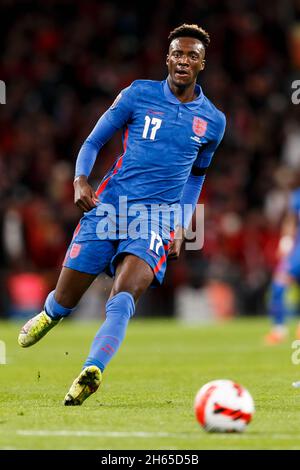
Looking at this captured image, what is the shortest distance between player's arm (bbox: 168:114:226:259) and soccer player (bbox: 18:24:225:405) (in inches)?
4.1

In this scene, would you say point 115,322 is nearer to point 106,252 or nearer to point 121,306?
point 121,306

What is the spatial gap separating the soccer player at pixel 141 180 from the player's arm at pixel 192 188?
0.10m

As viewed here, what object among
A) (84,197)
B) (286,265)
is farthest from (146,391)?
(286,265)

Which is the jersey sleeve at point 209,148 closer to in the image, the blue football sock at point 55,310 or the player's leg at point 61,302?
the player's leg at point 61,302

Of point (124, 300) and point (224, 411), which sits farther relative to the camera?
point (124, 300)

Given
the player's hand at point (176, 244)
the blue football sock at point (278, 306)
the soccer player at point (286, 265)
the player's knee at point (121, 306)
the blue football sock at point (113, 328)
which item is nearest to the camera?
the blue football sock at point (113, 328)

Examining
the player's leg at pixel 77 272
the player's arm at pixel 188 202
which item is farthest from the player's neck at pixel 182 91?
the player's leg at pixel 77 272

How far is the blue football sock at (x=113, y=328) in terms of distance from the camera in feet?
23.6

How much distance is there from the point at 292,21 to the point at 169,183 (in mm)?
15995

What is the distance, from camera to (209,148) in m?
8.27

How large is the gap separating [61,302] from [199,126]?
5.23 ft

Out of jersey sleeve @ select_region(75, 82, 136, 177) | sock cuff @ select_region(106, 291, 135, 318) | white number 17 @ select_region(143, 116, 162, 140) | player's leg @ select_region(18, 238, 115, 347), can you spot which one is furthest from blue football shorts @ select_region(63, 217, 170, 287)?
white number 17 @ select_region(143, 116, 162, 140)

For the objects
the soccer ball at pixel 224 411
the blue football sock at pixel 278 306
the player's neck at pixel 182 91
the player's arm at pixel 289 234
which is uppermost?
the player's neck at pixel 182 91
